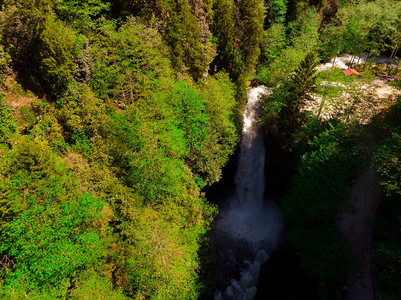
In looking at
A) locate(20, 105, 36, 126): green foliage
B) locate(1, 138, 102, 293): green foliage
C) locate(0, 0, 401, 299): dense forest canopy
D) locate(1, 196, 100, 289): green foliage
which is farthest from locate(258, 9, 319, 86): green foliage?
locate(1, 196, 100, 289): green foliage

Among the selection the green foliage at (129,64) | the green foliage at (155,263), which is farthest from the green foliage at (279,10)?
the green foliage at (155,263)

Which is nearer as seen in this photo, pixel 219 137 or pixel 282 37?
pixel 219 137

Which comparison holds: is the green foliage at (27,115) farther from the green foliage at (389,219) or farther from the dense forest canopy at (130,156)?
the green foliage at (389,219)

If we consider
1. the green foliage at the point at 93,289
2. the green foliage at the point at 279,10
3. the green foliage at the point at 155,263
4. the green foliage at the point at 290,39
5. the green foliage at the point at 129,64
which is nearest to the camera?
the green foliage at the point at 93,289

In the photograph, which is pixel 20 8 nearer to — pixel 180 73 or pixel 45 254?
pixel 180 73

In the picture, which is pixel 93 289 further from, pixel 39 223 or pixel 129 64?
pixel 129 64

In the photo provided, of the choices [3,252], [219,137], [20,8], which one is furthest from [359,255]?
[20,8]
